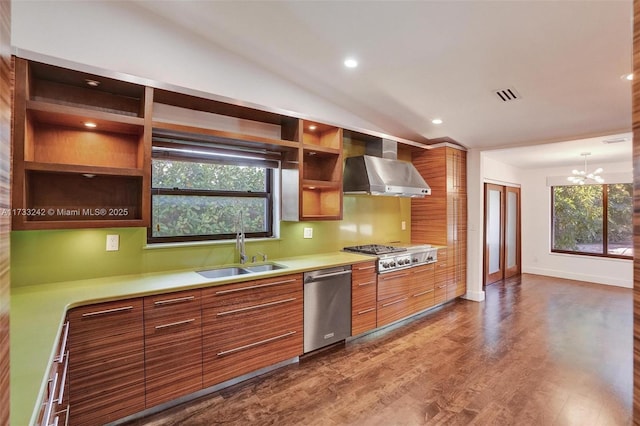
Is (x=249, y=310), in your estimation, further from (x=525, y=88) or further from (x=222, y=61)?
(x=525, y=88)

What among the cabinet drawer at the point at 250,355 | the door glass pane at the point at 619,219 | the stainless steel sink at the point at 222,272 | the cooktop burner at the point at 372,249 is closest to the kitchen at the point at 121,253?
the stainless steel sink at the point at 222,272

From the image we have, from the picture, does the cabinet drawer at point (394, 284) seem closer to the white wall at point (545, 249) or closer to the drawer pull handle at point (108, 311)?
the drawer pull handle at point (108, 311)

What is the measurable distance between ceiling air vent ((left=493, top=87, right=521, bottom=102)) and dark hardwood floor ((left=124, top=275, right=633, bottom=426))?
2582 millimetres

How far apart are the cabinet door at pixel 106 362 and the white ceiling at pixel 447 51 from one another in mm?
2310

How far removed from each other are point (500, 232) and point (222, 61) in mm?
5911

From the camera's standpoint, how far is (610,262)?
591 cm

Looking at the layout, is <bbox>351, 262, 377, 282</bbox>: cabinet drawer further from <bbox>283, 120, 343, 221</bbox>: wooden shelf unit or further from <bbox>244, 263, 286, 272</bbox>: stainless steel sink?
<bbox>244, 263, 286, 272</bbox>: stainless steel sink

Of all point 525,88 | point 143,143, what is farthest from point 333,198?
point 525,88

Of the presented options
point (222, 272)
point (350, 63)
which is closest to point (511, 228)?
point (350, 63)

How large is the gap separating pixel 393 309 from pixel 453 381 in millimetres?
1139

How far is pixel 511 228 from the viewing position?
21.9 ft

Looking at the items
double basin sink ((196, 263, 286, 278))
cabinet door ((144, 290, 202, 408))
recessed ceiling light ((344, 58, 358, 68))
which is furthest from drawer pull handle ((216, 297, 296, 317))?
recessed ceiling light ((344, 58, 358, 68))

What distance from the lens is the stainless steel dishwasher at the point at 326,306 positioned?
2.88 meters

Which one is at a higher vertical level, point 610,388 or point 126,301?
point 126,301
